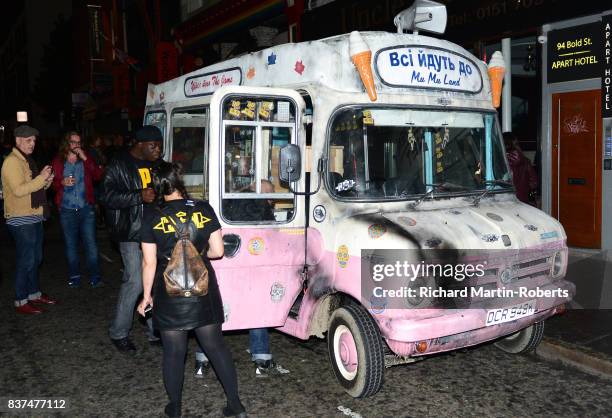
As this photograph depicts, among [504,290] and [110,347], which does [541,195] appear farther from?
[110,347]

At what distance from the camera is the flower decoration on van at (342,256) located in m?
4.52

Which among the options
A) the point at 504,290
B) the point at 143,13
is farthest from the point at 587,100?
the point at 143,13

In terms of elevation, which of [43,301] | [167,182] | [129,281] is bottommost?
[43,301]

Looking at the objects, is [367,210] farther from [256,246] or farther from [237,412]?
[237,412]

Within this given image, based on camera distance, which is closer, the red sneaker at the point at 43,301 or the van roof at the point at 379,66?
the van roof at the point at 379,66

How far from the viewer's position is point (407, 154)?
4.91 meters

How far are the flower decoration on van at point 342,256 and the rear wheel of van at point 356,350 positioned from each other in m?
0.34

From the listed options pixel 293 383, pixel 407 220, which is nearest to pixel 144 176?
pixel 293 383

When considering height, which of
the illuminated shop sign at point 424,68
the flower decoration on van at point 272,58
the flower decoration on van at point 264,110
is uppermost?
the flower decoration on van at point 272,58

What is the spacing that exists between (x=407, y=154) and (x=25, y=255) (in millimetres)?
4541

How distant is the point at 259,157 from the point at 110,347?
256 centimetres

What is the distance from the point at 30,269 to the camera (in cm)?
717

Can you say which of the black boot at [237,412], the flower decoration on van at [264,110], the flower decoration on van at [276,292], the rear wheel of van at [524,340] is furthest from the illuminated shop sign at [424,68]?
the black boot at [237,412]

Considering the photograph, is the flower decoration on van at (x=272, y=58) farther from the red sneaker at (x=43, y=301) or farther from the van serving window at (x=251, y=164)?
the red sneaker at (x=43, y=301)
